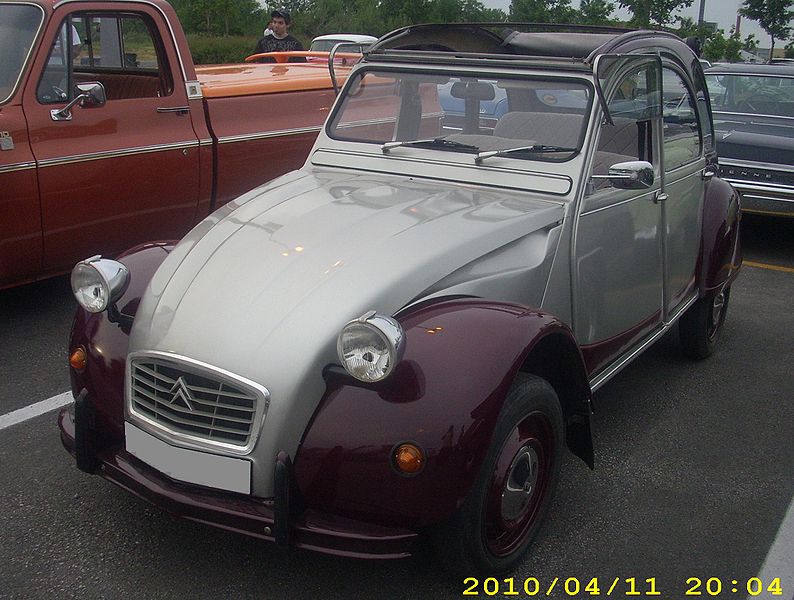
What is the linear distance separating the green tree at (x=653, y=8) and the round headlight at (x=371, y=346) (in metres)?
33.0

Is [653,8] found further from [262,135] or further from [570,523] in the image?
[570,523]

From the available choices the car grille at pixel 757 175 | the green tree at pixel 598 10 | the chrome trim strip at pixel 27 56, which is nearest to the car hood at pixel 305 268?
the chrome trim strip at pixel 27 56

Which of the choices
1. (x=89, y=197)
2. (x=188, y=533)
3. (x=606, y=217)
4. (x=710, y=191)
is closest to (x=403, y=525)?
(x=188, y=533)

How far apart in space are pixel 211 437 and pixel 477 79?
219cm

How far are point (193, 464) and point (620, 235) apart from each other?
2201 mm

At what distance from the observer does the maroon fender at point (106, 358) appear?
3041 millimetres

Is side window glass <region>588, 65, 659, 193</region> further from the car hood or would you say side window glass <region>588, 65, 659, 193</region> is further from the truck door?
the truck door

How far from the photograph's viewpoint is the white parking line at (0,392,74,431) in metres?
4.26

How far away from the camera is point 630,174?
11.8 ft

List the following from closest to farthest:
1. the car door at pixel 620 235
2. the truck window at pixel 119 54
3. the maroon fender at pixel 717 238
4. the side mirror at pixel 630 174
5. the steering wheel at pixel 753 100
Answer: the side mirror at pixel 630 174 < the car door at pixel 620 235 < the maroon fender at pixel 717 238 < the truck window at pixel 119 54 < the steering wheel at pixel 753 100

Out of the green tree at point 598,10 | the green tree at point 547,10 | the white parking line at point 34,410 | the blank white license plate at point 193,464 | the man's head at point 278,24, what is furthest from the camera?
the green tree at point 547,10

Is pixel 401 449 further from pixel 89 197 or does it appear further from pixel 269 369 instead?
pixel 89 197

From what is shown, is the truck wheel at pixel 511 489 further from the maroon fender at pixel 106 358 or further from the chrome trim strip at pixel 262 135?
the chrome trim strip at pixel 262 135

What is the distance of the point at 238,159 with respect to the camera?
671cm
